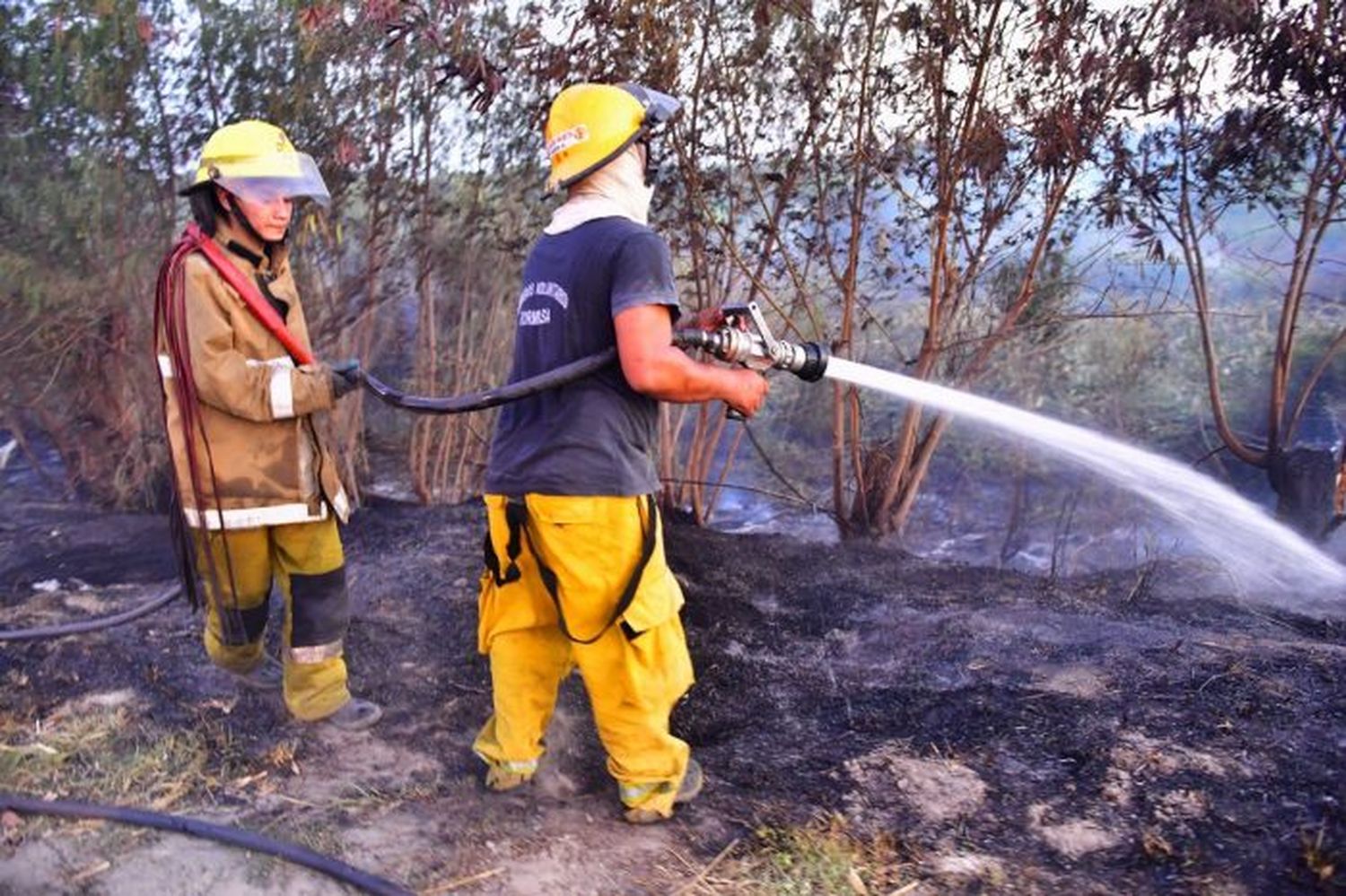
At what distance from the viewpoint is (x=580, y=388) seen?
2.82 m

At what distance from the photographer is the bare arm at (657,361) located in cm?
262

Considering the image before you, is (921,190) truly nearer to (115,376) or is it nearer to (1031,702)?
(1031,702)

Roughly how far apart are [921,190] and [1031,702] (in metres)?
2.54

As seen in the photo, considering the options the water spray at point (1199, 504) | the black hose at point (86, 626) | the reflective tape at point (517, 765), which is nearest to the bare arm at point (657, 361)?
the water spray at point (1199, 504)

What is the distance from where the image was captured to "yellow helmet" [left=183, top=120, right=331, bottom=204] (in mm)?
3164

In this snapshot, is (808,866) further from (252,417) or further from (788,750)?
(252,417)

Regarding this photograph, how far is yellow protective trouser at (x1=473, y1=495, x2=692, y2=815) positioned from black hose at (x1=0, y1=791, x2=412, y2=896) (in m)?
0.60

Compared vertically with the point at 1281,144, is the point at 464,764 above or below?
below

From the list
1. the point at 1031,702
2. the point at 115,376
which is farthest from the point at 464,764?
the point at 115,376

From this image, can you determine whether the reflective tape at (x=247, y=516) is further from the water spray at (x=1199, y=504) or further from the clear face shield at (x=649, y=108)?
the water spray at (x=1199, y=504)

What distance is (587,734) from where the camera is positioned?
3.58 meters

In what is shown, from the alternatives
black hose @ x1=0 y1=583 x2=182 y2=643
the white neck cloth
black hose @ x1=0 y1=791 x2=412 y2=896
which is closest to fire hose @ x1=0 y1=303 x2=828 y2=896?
black hose @ x1=0 y1=791 x2=412 y2=896

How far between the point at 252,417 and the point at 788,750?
6.05 feet

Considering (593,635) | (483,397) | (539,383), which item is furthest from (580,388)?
(593,635)
